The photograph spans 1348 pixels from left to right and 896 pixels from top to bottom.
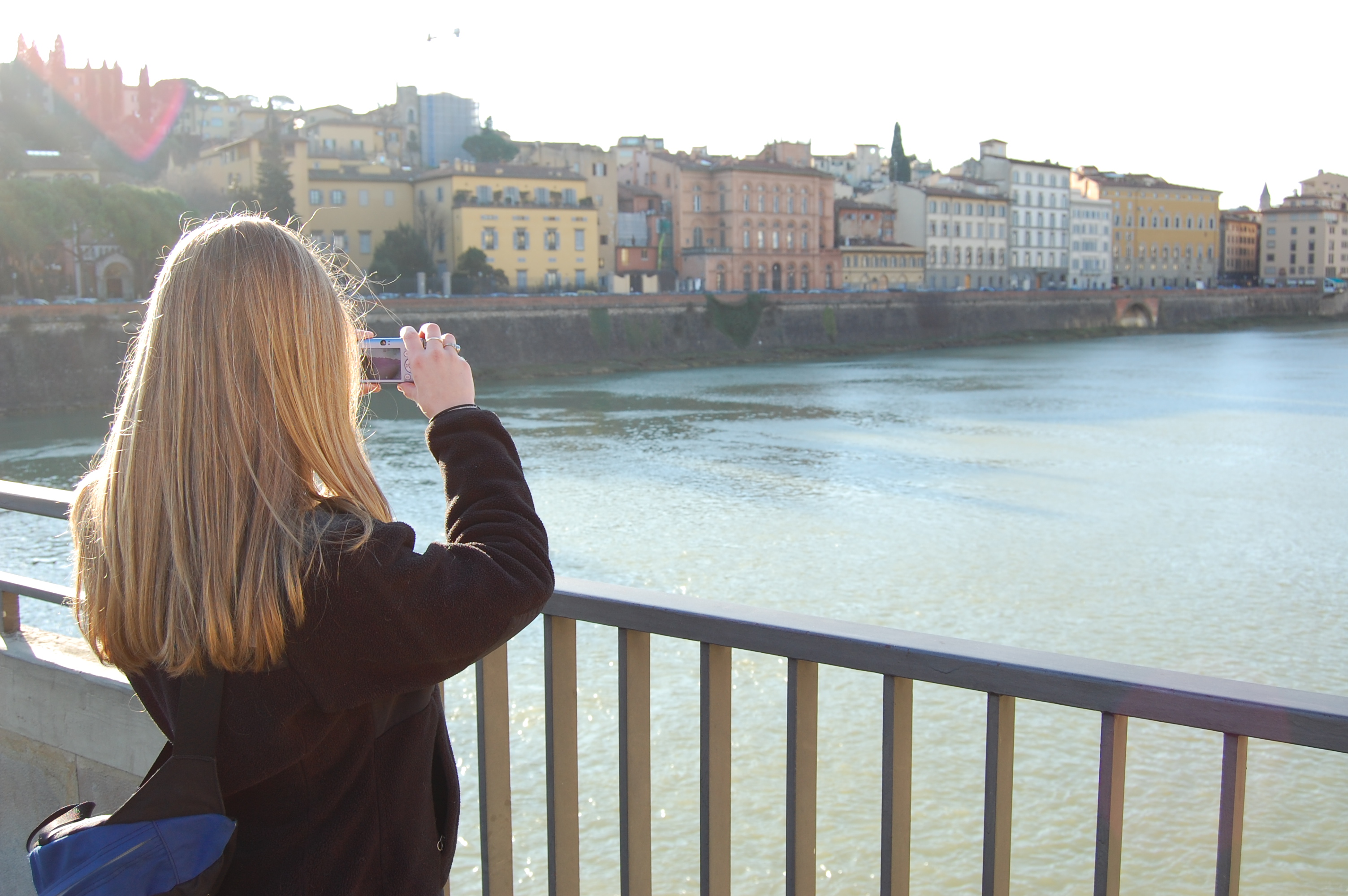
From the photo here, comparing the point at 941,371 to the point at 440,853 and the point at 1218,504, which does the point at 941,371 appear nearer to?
the point at 1218,504

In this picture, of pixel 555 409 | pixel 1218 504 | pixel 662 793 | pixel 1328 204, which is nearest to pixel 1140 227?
pixel 1328 204

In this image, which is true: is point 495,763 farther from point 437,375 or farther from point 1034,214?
point 1034,214

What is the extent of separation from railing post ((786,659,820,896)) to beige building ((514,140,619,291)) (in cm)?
4089

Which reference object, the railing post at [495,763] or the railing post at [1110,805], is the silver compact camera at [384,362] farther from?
the railing post at [1110,805]

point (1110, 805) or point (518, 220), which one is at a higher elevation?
point (518, 220)

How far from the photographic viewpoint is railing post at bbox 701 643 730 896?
4.87 ft

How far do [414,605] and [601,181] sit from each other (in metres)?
43.9

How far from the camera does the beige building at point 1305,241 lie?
73.9 m

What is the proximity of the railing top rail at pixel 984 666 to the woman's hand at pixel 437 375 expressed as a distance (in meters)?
0.38

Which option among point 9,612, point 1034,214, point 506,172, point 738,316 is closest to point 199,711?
point 9,612

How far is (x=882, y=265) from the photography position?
51.5 m

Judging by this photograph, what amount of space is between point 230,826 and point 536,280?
39318 mm

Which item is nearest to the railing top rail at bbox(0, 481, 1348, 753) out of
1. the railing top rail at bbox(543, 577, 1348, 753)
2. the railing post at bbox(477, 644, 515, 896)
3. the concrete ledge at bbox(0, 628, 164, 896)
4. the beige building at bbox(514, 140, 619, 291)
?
the railing top rail at bbox(543, 577, 1348, 753)

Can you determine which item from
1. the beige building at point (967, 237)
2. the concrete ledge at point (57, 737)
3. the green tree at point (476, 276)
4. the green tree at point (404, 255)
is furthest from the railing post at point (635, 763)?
the beige building at point (967, 237)
